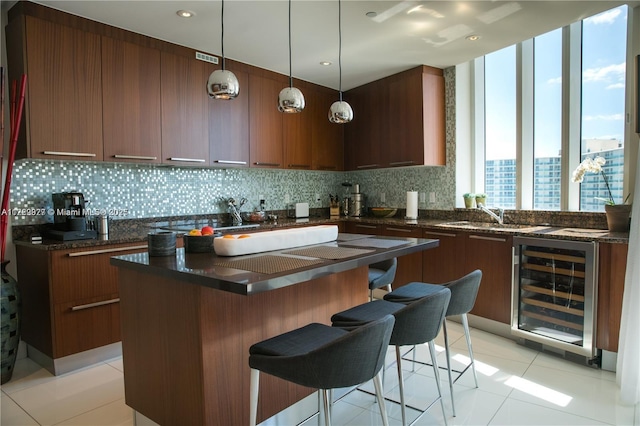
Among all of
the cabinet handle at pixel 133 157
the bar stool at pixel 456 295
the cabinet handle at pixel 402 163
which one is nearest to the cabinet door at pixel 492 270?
the cabinet handle at pixel 402 163

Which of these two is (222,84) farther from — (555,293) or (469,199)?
(469,199)

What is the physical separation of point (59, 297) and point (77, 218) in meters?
0.56

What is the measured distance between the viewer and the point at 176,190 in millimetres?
3904

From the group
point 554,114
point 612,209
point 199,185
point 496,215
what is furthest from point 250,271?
point 554,114

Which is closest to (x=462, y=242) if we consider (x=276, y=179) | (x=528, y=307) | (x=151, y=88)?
(x=528, y=307)

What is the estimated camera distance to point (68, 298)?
2719mm

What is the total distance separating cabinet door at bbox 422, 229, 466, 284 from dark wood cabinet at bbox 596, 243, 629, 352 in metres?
1.06

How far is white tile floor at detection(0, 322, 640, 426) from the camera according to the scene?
7.15ft

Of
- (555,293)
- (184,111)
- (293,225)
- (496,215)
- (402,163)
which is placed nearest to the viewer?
(555,293)

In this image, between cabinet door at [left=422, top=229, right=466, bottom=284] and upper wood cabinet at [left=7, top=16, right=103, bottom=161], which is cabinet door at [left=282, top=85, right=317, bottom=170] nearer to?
cabinet door at [left=422, top=229, right=466, bottom=284]

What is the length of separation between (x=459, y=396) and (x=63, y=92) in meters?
3.34

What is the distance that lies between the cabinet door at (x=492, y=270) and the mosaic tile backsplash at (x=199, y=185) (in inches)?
37.8

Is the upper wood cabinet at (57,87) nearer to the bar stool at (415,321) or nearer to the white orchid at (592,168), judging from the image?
the bar stool at (415,321)

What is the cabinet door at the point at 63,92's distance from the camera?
2.76 metres
